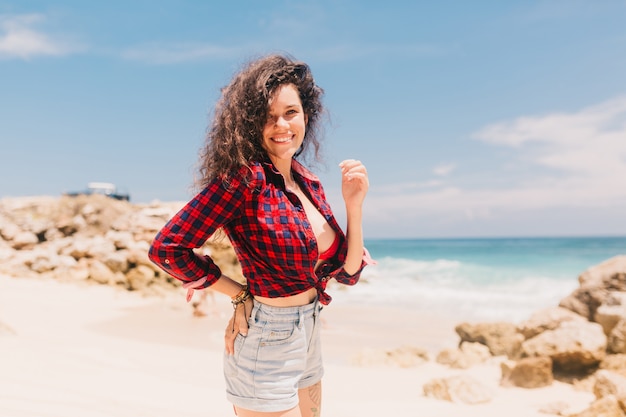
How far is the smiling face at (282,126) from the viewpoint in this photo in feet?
6.94

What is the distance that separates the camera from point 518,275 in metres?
29.6

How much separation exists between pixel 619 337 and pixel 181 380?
5.16 metres

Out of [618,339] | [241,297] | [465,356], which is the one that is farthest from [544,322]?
[241,297]

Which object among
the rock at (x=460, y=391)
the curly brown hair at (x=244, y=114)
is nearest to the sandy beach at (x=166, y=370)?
the rock at (x=460, y=391)

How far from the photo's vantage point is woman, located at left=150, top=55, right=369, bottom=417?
6.34 ft

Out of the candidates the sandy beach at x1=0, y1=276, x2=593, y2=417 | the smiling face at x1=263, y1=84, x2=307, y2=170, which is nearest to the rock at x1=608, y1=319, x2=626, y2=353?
the sandy beach at x1=0, y1=276, x2=593, y2=417

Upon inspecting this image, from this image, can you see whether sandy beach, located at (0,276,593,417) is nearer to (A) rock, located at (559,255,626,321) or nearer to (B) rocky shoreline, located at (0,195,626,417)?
(B) rocky shoreline, located at (0,195,626,417)

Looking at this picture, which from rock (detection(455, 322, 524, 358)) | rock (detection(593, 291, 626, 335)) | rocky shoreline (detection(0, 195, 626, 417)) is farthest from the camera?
rock (detection(455, 322, 524, 358))

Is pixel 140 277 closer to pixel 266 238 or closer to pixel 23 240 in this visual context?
pixel 23 240

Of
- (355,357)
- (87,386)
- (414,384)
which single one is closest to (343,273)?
(87,386)

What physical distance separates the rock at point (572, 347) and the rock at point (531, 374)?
9.0 inches

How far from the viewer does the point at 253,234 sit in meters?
1.95

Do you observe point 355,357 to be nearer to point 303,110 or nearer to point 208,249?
point 303,110

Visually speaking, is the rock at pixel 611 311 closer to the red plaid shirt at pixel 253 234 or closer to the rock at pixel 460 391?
the rock at pixel 460 391
